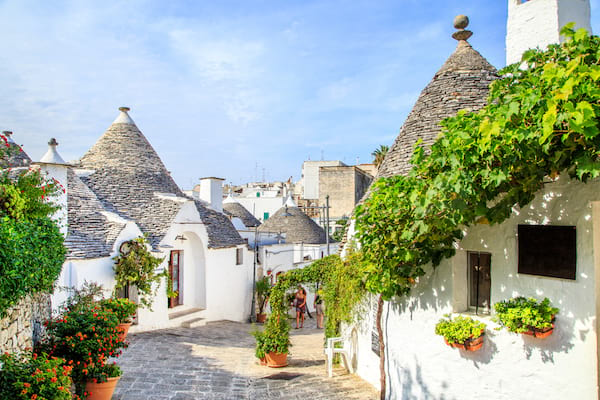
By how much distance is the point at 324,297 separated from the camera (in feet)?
37.0

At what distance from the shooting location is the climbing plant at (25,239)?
4488mm

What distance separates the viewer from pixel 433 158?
5.49 m

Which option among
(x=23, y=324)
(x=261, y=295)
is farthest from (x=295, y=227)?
(x=23, y=324)

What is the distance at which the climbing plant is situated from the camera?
4.49 meters

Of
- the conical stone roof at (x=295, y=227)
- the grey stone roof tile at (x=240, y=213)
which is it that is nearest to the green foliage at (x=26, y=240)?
the conical stone roof at (x=295, y=227)

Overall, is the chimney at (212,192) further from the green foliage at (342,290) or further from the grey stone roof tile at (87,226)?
the green foliage at (342,290)

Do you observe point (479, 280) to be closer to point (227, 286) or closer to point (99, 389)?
point (99, 389)

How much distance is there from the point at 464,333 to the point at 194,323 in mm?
11997

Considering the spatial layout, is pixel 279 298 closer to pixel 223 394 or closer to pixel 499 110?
pixel 223 394

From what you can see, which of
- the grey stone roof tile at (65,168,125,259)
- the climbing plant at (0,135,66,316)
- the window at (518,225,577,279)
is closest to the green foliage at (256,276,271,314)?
the grey stone roof tile at (65,168,125,259)

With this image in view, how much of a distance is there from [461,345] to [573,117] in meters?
3.36

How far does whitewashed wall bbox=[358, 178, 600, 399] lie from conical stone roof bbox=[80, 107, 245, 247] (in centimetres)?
1001

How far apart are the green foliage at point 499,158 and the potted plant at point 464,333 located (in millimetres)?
885

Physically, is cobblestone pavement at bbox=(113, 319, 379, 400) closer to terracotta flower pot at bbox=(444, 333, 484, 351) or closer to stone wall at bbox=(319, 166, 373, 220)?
terracotta flower pot at bbox=(444, 333, 484, 351)
